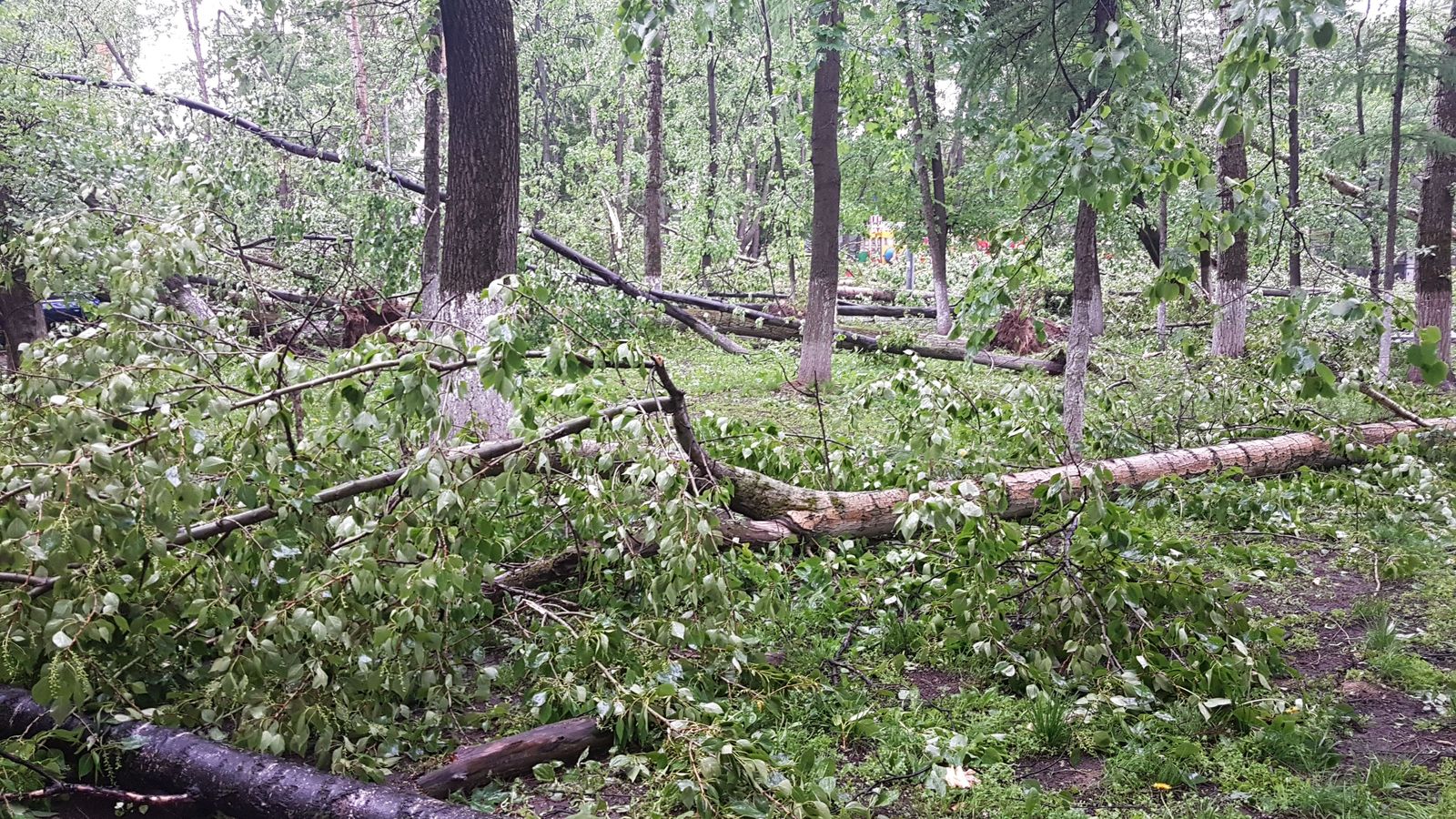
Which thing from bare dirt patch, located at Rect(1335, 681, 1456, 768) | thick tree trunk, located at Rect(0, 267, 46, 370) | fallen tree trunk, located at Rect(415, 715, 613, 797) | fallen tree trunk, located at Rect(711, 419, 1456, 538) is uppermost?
thick tree trunk, located at Rect(0, 267, 46, 370)

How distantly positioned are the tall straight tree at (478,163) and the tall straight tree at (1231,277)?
25.9 feet

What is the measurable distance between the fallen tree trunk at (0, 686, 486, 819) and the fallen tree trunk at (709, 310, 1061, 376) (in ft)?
28.8

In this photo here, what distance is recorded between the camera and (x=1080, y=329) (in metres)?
7.07

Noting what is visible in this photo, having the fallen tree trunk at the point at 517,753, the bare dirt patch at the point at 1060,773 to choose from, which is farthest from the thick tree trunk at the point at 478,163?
the bare dirt patch at the point at 1060,773

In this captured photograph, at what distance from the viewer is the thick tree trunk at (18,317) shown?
344 inches

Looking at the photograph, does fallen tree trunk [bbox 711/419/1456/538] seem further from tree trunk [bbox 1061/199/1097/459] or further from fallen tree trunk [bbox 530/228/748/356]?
fallen tree trunk [bbox 530/228/748/356]

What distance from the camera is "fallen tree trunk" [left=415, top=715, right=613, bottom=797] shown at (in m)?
3.02

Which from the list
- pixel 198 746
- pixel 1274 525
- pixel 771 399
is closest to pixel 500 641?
pixel 198 746

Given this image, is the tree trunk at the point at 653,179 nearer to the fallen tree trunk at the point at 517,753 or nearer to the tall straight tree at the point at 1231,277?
the tall straight tree at the point at 1231,277

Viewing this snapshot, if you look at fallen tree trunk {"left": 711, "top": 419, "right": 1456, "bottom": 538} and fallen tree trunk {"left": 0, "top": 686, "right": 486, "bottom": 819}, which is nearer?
fallen tree trunk {"left": 0, "top": 686, "right": 486, "bottom": 819}

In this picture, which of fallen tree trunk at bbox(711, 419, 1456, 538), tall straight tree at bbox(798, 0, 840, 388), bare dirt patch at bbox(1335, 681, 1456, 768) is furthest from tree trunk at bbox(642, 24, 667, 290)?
bare dirt patch at bbox(1335, 681, 1456, 768)

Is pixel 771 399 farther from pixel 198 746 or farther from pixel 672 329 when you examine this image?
pixel 198 746

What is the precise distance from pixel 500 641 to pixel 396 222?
16.8ft

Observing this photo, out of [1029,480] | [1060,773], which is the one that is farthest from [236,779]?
[1029,480]
